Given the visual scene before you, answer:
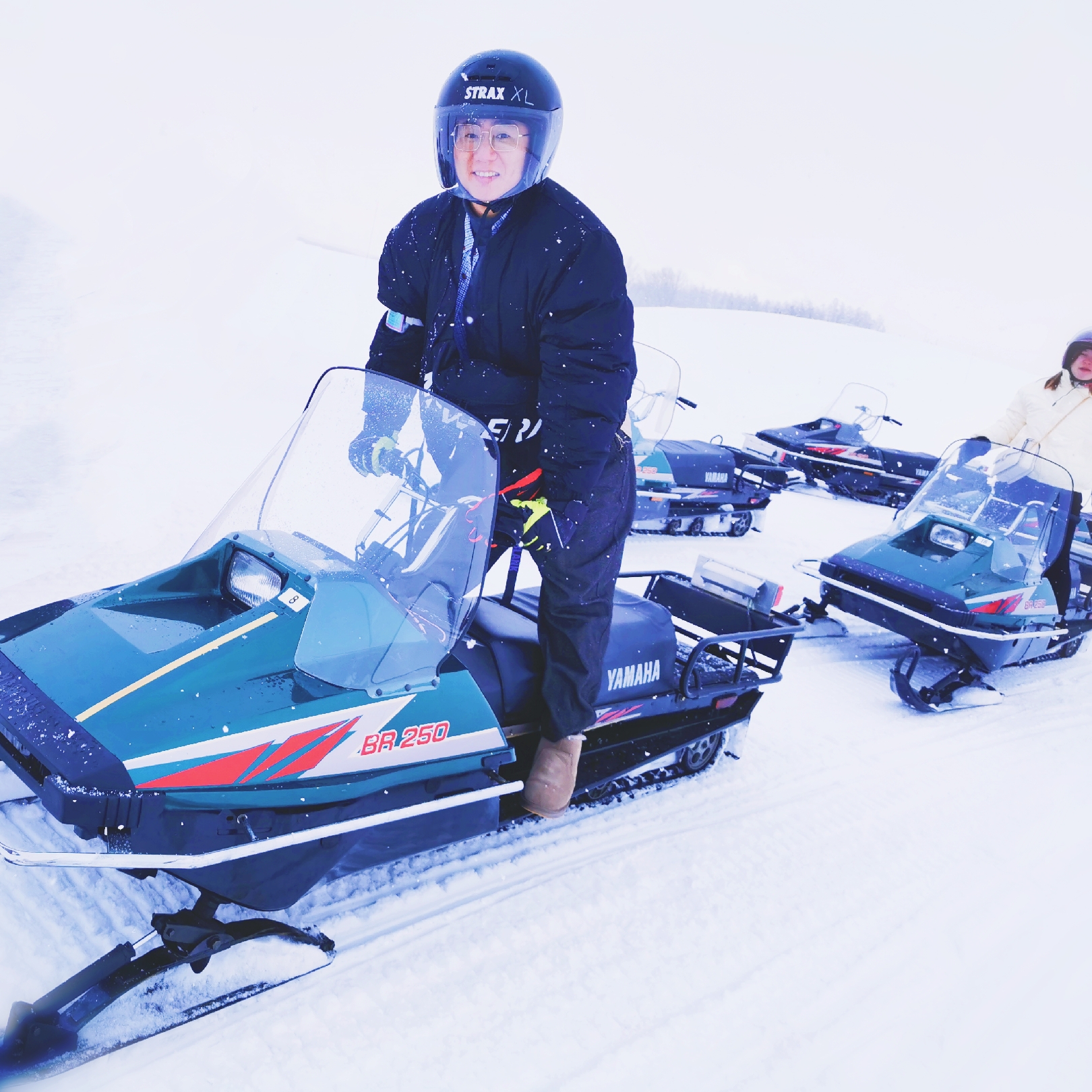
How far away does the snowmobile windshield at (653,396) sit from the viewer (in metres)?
6.75

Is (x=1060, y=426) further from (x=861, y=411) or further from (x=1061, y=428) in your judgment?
(x=861, y=411)

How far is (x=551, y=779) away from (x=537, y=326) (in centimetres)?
126

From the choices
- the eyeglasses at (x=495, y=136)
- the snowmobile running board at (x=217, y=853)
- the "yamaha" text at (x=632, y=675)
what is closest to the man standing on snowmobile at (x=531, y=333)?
the eyeglasses at (x=495, y=136)

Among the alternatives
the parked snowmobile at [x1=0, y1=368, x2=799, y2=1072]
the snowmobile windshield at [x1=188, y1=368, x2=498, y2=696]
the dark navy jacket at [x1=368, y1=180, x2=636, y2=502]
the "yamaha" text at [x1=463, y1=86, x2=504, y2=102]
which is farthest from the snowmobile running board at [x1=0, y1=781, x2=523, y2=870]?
the "yamaha" text at [x1=463, y1=86, x2=504, y2=102]

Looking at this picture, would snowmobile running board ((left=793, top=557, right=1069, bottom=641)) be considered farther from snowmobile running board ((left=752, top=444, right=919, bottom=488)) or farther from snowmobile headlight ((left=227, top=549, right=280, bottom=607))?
snowmobile running board ((left=752, top=444, right=919, bottom=488))

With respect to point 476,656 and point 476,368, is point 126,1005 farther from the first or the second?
point 476,368

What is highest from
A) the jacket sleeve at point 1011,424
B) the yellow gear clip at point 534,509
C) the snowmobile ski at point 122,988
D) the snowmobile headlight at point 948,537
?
the jacket sleeve at point 1011,424

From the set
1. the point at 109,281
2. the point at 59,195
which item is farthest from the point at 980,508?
the point at 59,195

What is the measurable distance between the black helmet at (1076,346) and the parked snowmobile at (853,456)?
478 centimetres

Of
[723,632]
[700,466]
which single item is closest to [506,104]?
[723,632]

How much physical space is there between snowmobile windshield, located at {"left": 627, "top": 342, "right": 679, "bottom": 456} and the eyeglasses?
478 centimetres

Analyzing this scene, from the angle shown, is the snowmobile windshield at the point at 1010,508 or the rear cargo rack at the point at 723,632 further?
the snowmobile windshield at the point at 1010,508

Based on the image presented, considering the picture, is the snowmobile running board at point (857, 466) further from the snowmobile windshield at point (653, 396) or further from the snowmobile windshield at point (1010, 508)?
the snowmobile windshield at point (1010, 508)

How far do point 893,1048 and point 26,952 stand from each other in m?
2.00
